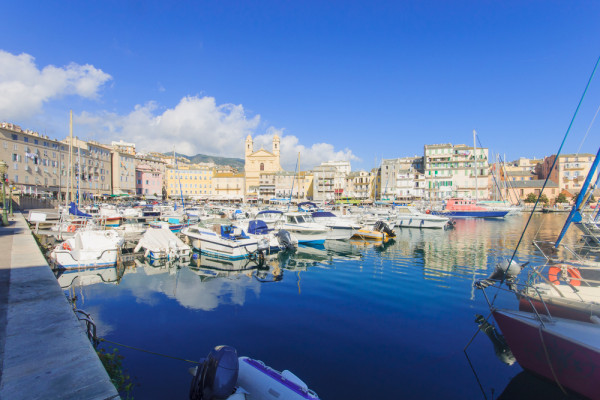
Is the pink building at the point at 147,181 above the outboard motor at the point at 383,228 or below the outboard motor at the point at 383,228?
above

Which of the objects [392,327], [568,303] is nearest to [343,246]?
[392,327]

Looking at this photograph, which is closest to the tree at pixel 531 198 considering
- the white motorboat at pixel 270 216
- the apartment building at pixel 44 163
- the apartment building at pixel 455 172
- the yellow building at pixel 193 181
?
the apartment building at pixel 455 172

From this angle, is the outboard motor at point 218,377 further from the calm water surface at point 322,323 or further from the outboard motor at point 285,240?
the outboard motor at point 285,240

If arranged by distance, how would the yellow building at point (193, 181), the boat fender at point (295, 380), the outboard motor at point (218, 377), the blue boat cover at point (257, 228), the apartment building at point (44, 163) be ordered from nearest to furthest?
the outboard motor at point (218, 377) < the boat fender at point (295, 380) < the blue boat cover at point (257, 228) < the apartment building at point (44, 163) < the yellow building at point (193, 181)

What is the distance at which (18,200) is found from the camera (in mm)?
47344

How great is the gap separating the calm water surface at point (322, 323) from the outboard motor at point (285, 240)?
446cm

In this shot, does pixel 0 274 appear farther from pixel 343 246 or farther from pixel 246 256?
pixel 343 246

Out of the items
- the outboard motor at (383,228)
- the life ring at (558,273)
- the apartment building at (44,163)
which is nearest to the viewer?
the life ring at (558,273)

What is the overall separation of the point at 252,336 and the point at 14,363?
5.93 m

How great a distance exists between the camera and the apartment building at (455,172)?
303 ft

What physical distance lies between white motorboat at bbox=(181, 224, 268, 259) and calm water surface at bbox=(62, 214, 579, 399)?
1911 millimetres

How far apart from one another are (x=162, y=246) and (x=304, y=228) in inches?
461

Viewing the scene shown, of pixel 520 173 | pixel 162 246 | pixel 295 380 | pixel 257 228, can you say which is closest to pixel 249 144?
pixel 520 173

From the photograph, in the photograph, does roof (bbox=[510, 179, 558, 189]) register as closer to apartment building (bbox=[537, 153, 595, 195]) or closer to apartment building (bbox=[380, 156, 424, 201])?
apartment building (bbox=[537, 153, 595, 195])
